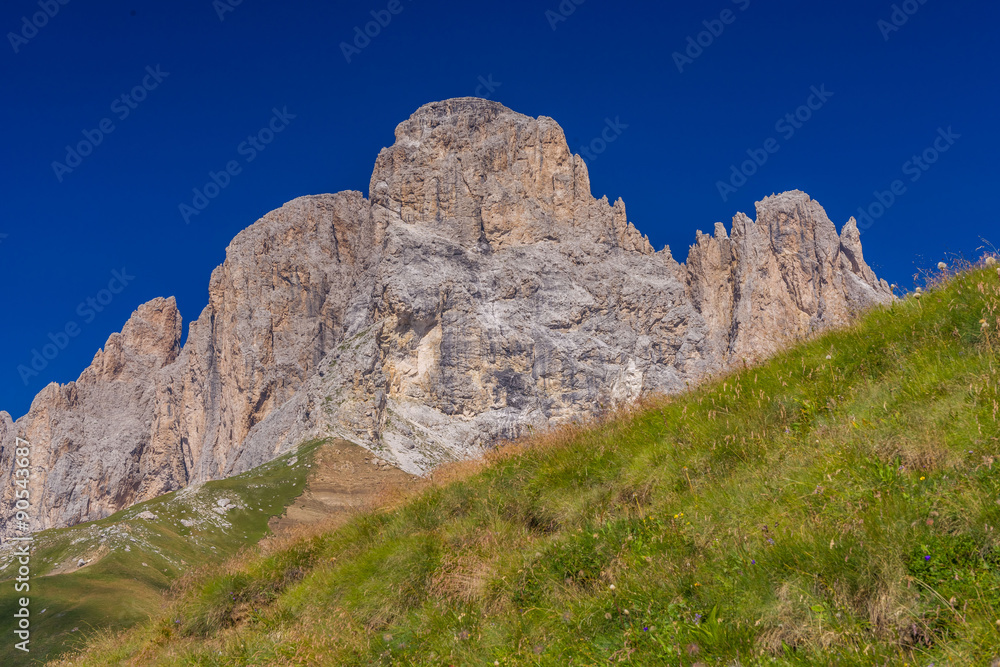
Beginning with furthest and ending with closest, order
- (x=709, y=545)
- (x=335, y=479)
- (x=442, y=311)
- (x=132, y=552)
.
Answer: (x=442, y=311), (x=335, y=479), (x=132, y=552), (x=709, y=545)

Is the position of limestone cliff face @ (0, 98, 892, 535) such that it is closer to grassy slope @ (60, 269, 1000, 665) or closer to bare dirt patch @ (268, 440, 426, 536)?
bare dirt patch @ (268, 440, 426, 536)

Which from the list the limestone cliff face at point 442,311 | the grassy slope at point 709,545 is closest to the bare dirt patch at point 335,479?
the limestone cliff face at point 442,311

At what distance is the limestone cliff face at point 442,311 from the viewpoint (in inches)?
5787

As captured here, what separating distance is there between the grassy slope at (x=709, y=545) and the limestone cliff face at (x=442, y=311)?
127597 millimetres

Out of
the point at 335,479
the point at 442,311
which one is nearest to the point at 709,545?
the point at 335,479

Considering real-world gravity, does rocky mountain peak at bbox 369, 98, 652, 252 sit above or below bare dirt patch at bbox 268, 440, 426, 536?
above

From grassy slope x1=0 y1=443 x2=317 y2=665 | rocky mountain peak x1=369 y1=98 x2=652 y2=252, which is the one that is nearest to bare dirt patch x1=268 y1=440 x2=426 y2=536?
grassy slope x1=0 y1=443 x2=317 y2=665

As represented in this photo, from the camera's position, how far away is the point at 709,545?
5555 millimetres

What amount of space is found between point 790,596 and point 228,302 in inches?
7688

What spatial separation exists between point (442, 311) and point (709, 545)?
144 m

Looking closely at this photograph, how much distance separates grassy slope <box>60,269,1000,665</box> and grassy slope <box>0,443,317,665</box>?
25279 millimetres

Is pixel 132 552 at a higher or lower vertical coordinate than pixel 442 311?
lower

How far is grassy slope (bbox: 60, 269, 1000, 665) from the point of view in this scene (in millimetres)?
4250

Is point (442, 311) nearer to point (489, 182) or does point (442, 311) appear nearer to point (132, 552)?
point (489, 182)
